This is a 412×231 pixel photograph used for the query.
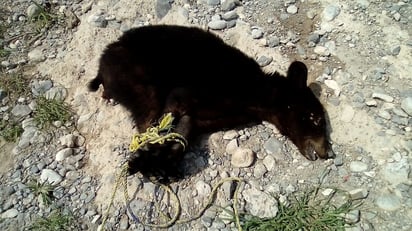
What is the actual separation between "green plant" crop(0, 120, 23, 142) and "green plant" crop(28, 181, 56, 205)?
60 centimetres

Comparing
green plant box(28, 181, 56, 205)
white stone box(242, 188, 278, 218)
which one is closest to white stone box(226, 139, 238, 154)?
white stone box(242, 188, 278, 218)

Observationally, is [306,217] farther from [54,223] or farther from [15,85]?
[15,85]

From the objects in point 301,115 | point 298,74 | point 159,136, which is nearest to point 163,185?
point 159,136

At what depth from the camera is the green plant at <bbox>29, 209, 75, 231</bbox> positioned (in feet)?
12.8

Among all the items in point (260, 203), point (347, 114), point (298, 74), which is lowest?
point (260, 203)

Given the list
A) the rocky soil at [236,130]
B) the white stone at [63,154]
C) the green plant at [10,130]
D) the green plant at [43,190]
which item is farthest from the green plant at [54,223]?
the green plant at [10,130]

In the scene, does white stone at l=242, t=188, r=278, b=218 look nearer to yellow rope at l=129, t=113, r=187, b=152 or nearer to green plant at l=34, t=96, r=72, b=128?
yellow rope at l=129, t=113, r=187, b=152

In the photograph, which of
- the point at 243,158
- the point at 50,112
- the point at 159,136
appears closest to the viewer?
the point at 159,136

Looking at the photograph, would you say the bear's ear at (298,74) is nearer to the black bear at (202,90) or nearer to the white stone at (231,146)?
the black bear at (202,90)

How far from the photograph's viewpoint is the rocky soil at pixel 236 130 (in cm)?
404

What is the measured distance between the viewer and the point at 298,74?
4.37 metres

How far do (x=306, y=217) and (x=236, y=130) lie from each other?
1.04 metres

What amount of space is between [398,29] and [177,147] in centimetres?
262

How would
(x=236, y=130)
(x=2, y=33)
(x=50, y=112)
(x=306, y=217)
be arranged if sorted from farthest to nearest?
(x=2, y=33), (x=50, y=112), (x=236, y=130), (x=306, y=217)
